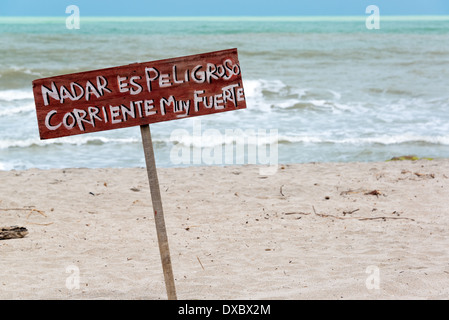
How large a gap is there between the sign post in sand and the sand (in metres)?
1.32

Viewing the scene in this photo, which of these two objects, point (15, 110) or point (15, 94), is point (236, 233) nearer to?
point (15, 110)

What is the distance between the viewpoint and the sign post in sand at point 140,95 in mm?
3035

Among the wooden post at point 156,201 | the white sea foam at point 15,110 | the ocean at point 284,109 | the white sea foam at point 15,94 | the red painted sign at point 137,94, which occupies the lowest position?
the ocean at point 284,109

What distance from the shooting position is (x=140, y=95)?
10.1ft

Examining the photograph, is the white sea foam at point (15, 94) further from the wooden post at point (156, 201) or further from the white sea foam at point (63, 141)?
the wooden post at point (156, 201)

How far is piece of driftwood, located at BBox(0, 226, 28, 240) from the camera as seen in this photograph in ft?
17.2

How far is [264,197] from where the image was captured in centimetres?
664

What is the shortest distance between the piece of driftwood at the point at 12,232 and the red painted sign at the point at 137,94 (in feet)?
8.47

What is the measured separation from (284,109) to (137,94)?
1153 cm

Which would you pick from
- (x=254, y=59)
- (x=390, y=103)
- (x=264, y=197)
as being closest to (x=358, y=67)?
(x=254, y=59)

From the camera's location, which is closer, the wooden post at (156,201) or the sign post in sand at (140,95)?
the sign post in sand at (140,95)

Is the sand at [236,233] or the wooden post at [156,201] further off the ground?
the wooden post at [156,201]

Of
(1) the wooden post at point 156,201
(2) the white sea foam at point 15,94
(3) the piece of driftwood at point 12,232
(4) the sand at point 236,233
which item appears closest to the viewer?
(1) the wooden post at point 156,201

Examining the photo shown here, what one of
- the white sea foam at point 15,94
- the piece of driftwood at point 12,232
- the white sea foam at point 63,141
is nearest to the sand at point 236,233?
the piece of driftwood at point 12,232
